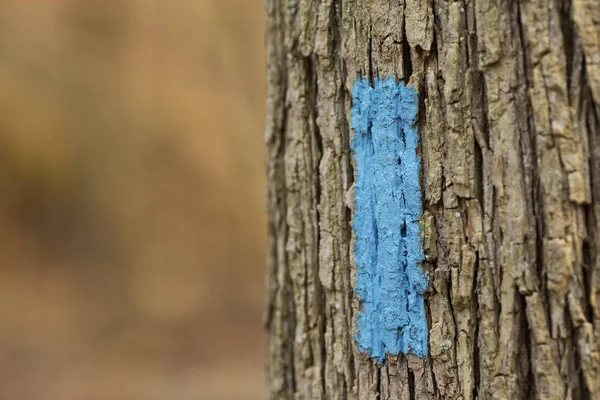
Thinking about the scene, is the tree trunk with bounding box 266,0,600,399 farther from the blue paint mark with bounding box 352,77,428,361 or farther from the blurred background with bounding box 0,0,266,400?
the blurred background with bounding box 0,0,266,400

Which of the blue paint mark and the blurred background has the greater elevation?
the blurred background

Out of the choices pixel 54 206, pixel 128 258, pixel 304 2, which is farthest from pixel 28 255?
pixel 304 2

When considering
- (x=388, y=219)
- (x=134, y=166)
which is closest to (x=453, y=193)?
(x=388, y=219)

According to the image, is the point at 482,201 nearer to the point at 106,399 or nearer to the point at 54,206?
the point at 106,399

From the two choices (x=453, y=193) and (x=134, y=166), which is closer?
(x=453, y=193)

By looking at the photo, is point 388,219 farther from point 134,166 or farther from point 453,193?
point 134,166

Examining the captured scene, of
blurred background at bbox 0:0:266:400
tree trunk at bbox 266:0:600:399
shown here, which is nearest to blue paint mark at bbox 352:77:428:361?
tree trunk at bbox 266:0:600:399

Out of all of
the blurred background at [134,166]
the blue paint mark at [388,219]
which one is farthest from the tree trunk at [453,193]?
the blurred background at [134,166]
